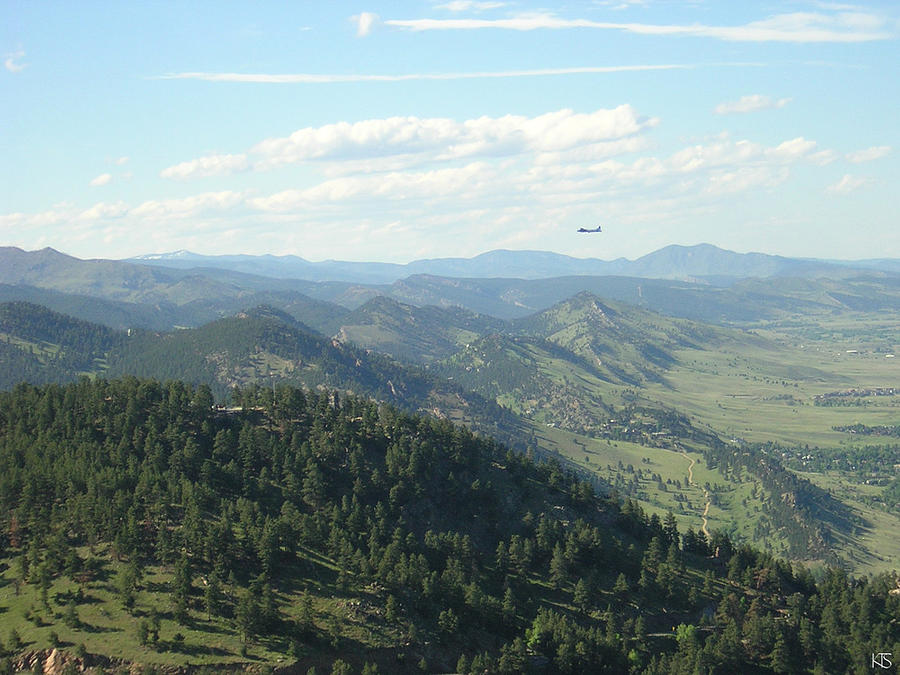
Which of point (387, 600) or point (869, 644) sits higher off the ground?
point (387, 600)

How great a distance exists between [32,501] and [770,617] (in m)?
154

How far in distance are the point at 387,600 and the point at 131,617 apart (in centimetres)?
4219

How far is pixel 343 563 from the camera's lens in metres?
127

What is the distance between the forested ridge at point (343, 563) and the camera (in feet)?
363

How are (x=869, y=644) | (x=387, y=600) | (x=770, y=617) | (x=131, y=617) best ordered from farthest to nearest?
(x=770, y=617)
(x=869, y=644)
(x=387, y=600)
(x=131, y=617)

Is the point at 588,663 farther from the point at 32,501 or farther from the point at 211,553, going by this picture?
the point at 32,501

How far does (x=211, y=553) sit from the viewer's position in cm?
12381

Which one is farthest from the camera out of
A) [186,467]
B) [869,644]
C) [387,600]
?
[186,467]

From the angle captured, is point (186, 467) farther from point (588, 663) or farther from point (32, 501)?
point (588, 663)

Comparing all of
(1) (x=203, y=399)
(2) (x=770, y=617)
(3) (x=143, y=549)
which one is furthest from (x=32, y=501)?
(2) (x=770, y=617)

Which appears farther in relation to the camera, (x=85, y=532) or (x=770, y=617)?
(x=770, y=617)

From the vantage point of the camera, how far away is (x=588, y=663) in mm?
123562

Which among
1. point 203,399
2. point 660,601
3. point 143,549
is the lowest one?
point 660,601

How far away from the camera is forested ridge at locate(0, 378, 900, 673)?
363 ft
